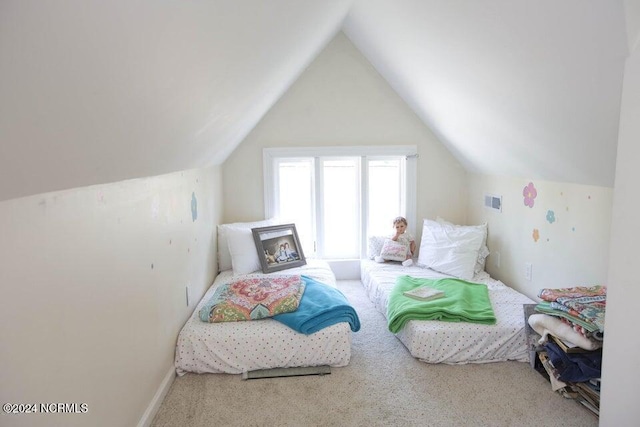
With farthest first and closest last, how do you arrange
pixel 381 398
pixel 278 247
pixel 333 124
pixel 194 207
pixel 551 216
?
pixel 333 124
pixel 278 247
pixel 194 207
pixel 551 216
pixel 381 398

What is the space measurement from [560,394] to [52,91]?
2.63 metres

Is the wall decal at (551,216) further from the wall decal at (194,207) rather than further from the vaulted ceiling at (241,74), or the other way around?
the wall decal at (194,207)

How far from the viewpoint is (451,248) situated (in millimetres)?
3885

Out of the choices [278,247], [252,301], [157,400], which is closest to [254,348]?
[252,301]

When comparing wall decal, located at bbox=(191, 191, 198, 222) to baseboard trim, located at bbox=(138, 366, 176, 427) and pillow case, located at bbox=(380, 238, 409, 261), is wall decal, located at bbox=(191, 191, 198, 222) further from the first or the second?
pillow case, located at bbox=(380, 238, 409, 261)

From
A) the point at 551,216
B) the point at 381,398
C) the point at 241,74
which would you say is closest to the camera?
the point at 241,74

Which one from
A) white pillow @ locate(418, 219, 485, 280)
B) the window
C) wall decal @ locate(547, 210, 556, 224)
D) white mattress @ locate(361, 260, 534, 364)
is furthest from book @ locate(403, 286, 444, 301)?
the window

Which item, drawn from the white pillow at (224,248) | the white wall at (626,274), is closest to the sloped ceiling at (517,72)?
the white wall at (626,274)

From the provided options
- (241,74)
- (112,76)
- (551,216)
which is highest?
(241,74)

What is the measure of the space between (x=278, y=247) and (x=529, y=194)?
2075 millimetres

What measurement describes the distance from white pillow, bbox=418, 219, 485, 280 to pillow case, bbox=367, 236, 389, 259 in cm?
38

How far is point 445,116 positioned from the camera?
3570mm

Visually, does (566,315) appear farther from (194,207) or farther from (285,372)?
(194,207)

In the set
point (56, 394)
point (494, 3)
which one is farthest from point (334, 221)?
point (56, 394)
